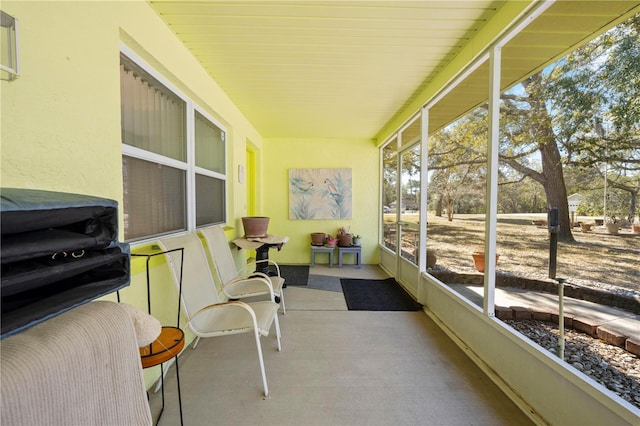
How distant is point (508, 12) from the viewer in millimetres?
1682

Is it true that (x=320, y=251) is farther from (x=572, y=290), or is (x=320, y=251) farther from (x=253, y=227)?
(x=572, y=290)

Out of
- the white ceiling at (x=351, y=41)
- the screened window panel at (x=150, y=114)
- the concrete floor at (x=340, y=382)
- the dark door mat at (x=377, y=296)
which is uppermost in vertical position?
the white ceiling at (x=351, y=41)

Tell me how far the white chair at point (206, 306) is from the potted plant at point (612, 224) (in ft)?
6.67

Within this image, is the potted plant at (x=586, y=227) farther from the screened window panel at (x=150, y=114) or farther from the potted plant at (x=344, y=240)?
the potted plant at (x=344, y=240)

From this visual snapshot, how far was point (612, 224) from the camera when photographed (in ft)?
4.43

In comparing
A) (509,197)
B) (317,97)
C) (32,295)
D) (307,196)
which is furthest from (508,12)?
(307,196)

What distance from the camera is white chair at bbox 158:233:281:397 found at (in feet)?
5.74

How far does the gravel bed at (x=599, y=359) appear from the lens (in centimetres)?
126

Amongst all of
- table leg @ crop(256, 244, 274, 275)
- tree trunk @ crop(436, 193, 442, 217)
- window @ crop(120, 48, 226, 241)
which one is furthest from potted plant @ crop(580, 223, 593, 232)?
table leg @ crop(256, 244, 274, 275)

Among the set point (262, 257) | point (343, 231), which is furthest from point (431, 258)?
point (262, 257)

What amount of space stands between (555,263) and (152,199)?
112 inches

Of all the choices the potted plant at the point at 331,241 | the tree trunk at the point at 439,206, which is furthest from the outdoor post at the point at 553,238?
the potted plant at the point at 331,241

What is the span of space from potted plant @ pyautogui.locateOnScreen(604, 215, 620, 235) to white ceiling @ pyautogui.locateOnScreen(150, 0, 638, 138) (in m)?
1.12

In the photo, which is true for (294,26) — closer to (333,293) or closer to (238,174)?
(238,174)
